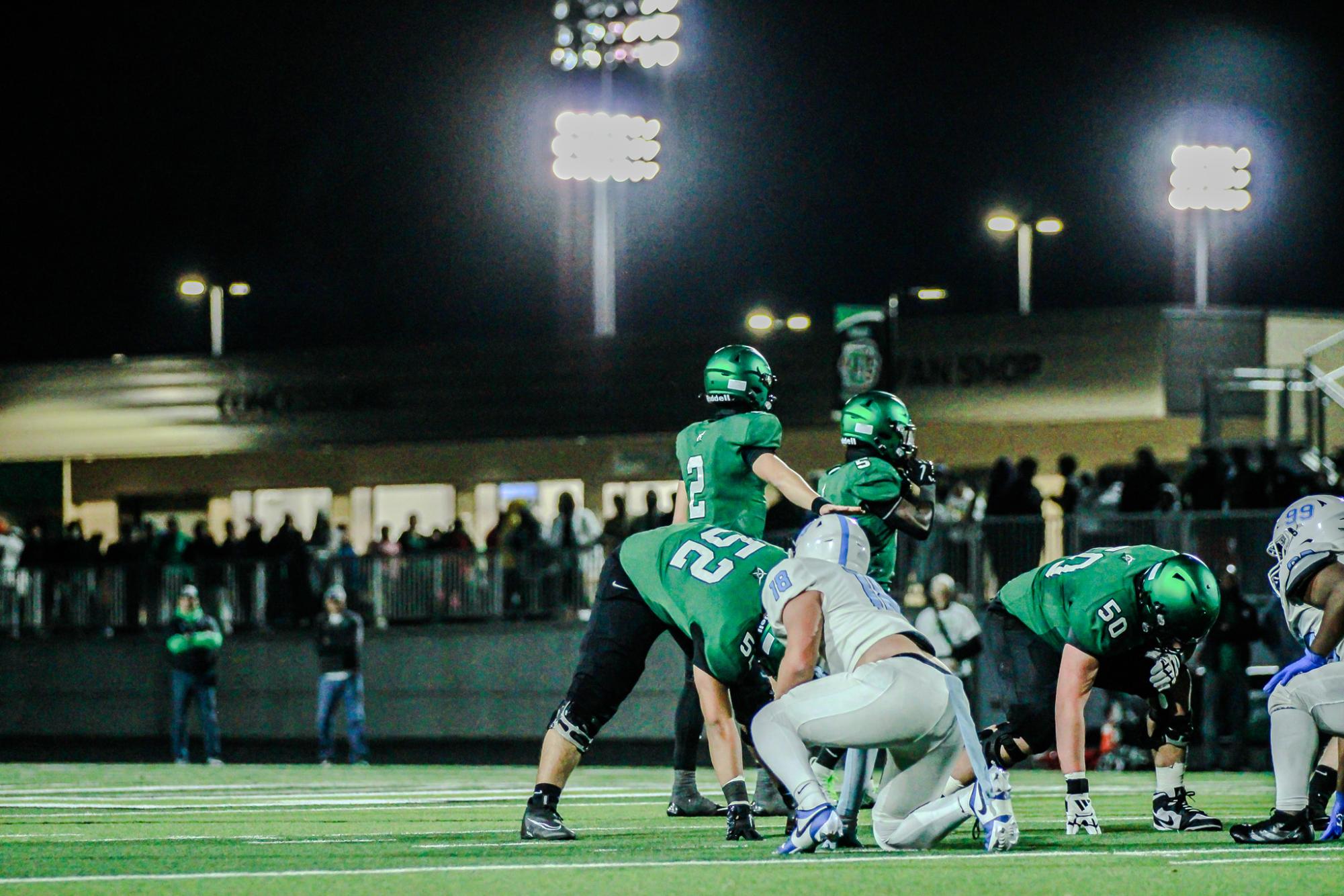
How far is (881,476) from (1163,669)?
65.3 inches

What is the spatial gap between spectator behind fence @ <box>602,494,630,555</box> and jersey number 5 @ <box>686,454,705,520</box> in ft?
50.3

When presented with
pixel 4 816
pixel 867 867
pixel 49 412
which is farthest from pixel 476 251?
pixel 867 867

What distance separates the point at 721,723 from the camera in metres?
9.41

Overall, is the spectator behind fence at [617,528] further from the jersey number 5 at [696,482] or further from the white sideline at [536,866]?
the white sideline at [536,866]

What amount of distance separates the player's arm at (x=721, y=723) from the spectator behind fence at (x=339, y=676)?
1493 centimetres

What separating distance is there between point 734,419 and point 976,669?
13293 millimetres

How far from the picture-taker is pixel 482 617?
87.5ft

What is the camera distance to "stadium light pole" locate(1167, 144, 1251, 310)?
47094 millimetres

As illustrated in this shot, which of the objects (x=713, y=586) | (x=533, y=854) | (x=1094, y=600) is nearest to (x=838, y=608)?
(x=713, y=586)

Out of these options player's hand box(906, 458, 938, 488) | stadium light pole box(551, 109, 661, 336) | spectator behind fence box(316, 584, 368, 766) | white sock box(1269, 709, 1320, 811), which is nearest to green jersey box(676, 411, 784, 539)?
player's hand box(906, 458, 938, 488)

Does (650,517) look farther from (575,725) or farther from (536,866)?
(536,866)

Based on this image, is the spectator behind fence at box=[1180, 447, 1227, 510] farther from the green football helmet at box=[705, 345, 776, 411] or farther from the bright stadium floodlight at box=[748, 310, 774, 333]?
the bright stadium floodlight at box=[748, 310, 774, 333]

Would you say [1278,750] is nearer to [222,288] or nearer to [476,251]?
[222,288]

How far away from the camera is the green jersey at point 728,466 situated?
31.6 ft
